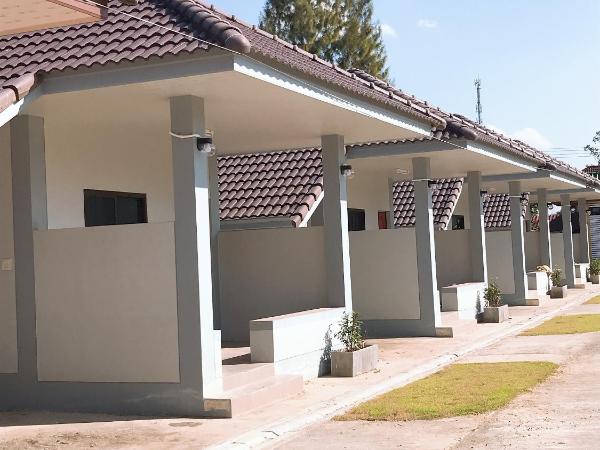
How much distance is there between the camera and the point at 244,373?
36.2 ft

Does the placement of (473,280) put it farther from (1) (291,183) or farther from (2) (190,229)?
(2) (190,229)

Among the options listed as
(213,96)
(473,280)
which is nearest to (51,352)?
(213,96)

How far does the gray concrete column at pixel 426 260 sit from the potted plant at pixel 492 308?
9.45 ft

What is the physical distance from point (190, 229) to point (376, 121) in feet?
13.1

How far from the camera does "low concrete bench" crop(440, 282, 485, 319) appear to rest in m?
19.2

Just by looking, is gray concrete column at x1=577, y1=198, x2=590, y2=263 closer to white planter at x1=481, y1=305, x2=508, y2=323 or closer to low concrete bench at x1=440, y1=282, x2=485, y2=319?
low concrete bench at x1=440, y1=282, x2=485, y2=319

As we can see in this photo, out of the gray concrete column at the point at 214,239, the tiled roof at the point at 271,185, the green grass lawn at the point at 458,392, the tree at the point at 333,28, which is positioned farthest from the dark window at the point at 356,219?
the tree at the point at 333,28

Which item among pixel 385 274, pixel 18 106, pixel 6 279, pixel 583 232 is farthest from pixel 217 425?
pixel 583 232

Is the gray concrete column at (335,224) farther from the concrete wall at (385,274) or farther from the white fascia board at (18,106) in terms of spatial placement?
the white fascia board at (18,106)

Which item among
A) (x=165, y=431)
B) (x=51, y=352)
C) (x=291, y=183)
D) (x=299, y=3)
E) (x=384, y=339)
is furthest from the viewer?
(x=299, y=3)

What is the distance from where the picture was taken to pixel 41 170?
11062 millimetres

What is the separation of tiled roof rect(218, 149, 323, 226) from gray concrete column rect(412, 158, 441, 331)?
1.95m

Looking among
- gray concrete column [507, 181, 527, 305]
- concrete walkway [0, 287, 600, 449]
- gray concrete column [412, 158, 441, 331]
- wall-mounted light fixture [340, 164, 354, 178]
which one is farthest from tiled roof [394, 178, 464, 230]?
concrete walkway [0, 287, 600, 449]

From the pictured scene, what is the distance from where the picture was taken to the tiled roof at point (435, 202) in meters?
26.3
